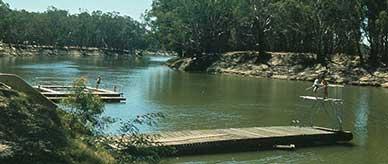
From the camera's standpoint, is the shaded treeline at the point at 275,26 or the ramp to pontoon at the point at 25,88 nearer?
the ramp to pontoon at the point at 25,88

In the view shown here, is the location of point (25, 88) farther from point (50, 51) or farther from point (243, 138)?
point (50, 51)

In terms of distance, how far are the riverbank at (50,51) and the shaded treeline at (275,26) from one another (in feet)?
128

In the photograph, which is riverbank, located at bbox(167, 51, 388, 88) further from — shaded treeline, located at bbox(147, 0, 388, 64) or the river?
the river

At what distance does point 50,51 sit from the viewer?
168m

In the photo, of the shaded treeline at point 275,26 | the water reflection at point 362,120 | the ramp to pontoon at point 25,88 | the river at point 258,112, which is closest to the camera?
the ramp to pontoon at point 25,88

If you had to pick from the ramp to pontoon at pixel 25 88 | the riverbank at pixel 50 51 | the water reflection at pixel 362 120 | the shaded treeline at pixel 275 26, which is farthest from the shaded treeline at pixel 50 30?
the ramp to pontoon at pixel 25 88

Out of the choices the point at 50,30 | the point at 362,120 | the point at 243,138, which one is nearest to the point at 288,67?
the point at 362,120

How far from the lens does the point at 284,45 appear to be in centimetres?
10450

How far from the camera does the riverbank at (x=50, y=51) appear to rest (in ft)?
465

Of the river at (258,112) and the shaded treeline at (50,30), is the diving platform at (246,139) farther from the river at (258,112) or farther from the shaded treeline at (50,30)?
the shaded treeline at (50,30)

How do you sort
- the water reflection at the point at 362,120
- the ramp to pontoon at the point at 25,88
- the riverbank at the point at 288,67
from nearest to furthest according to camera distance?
the ramp to pontoon at the point at 25,88 → the water reflection at the point at 362,120 → the riverbank at the point at 288,67

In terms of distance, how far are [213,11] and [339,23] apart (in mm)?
26888

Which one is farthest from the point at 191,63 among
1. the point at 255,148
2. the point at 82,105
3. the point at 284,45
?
the point at 82,105

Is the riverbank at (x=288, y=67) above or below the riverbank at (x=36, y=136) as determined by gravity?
below
